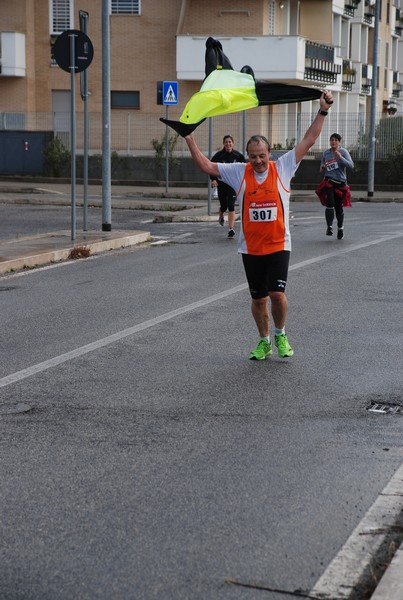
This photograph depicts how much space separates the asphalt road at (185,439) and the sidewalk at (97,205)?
3.28 meters

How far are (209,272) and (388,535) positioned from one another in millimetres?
9575

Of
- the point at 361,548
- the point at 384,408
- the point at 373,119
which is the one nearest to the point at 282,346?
the point at 384,408

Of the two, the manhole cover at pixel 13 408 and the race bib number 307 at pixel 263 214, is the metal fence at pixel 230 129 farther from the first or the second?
the manhole cover at pixel 13 408

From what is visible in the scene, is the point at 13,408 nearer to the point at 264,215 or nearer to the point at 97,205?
the point at 264,215

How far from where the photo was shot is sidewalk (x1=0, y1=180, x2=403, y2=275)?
16141mm

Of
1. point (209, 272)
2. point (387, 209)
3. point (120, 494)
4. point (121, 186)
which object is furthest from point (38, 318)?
point (121, 186)

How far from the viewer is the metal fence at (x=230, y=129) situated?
3884 cm

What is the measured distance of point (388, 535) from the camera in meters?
4.99

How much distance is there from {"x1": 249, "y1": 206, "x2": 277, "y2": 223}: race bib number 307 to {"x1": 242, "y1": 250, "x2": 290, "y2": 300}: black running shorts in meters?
0.28

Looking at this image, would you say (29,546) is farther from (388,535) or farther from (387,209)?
(387,209)

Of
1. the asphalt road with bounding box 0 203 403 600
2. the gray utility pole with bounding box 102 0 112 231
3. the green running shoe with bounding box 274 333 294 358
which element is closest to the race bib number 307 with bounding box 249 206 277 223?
the green running shoe with bounding box 274 333 294 358

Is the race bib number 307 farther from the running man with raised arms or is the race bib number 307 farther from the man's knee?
the man's knee

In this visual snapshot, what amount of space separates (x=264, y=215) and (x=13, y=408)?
266 centimetres

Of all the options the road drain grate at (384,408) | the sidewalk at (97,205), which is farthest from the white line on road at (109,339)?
the sidewalk at (97,205)
